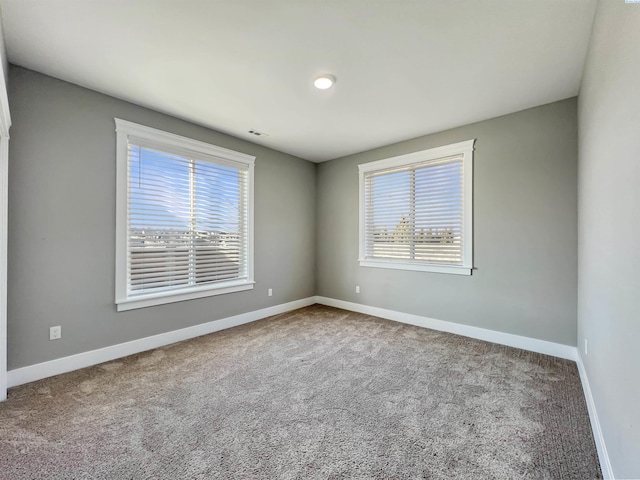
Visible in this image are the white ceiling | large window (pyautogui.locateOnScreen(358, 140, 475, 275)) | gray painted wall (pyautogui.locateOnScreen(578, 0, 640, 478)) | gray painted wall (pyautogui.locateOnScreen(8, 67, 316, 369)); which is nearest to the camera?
gray painted wall (pyautogui.locateOnScreen(578, 0, 640, 478))

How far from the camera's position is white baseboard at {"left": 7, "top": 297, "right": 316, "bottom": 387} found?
7.77 feet

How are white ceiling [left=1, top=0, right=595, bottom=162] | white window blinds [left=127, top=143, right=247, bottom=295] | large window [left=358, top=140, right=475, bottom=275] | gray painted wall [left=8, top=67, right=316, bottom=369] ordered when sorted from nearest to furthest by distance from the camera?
1. white ceiling [left=1, top=0, right=595, bottom=162]
2. gray painted wall [left=8, top=67, right=316, bottom=369]
3. white window blinds [left=127, top=143, right=247, bottom=295]
4. large window [left=358, top=140, right=475, bottom=275]

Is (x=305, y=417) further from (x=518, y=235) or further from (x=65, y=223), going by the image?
(x=518, y=235)

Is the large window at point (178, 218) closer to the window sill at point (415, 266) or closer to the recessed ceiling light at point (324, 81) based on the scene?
the recessed ceiling light at point (324, 81)

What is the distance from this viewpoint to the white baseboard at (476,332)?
291 centimetres

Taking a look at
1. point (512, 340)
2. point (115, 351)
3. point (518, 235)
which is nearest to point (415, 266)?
point (518, 235)

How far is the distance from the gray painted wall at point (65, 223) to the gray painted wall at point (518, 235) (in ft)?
10.9

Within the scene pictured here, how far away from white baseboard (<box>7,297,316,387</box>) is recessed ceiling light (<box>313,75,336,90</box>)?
121 inches

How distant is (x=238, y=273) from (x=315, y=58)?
2906mm

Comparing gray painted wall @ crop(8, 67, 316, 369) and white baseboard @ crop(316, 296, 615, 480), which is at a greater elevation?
gray painted wall @ crop(8, 67, 316, 369)

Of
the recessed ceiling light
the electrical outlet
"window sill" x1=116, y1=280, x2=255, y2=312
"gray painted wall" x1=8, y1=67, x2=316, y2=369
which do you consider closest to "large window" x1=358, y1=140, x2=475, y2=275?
the recessed ceiling light

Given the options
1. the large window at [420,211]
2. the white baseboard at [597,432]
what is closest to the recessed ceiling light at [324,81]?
the large window at [420,211]

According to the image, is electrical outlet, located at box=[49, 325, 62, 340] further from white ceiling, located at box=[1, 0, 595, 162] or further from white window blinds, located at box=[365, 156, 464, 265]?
white window blinds, located at box=[365, 156, 464, 265]

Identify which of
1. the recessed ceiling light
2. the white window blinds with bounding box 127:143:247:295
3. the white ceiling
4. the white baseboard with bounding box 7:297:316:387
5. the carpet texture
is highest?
the white ceiling
